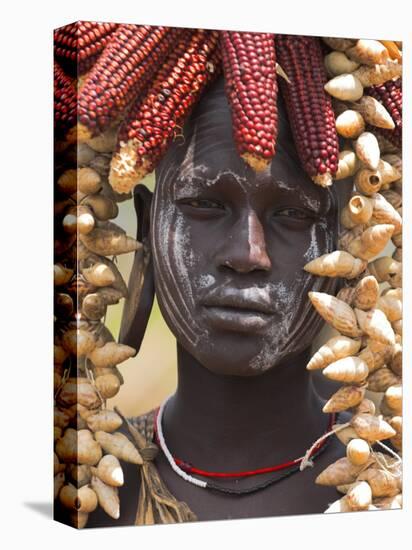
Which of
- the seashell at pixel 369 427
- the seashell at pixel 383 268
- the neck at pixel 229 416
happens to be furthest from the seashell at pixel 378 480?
the seashell at pixel 383 268

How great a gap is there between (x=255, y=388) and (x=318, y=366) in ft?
1.01

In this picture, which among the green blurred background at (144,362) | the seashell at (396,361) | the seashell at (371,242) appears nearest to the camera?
the green blurred background at (144,362)

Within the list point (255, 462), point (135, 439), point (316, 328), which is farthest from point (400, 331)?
point (135, 439)

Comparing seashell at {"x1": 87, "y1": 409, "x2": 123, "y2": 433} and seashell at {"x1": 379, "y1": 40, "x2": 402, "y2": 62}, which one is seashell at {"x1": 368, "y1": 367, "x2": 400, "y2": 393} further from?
seashell at {"x1": 379, "y1": 40, "x2": 402, "y2": 62}

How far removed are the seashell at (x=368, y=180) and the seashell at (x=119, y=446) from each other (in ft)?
5.24

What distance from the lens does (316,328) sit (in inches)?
263

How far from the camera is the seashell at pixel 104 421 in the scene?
6289 mm

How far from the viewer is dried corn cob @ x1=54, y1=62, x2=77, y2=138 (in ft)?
20.5

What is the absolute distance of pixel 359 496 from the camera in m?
6.68

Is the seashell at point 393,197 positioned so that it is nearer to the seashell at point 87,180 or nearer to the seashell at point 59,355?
the seashell at point 87,180

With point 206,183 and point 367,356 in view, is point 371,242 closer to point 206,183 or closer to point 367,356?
point 367,356

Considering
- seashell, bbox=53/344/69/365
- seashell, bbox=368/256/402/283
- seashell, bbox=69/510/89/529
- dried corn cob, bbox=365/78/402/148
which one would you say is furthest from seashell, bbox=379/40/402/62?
seashell, bbox=69/510/89/529

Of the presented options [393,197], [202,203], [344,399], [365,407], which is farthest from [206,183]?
[365,407]

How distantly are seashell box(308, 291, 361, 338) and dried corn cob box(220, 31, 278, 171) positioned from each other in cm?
67
